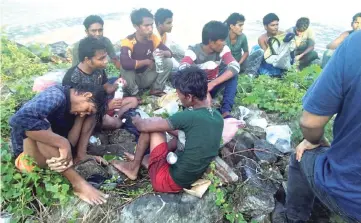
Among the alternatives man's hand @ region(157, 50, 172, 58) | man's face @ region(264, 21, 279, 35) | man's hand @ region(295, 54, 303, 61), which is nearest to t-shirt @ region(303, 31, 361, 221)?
man's hand @ region(157, 50, 172, 58)

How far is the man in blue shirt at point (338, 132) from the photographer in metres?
1.82

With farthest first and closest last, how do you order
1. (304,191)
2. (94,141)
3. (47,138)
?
(94,141), (47,138), (304,191)

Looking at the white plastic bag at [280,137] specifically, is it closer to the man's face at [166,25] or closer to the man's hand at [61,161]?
the man's hand at [61,161]

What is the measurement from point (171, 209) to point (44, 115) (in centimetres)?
131

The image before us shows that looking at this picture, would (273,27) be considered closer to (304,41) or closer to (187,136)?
(304,41)

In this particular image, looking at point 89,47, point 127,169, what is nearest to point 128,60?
point 89,47

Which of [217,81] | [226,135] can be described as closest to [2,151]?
[226,135]

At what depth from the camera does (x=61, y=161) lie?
2.84 metres

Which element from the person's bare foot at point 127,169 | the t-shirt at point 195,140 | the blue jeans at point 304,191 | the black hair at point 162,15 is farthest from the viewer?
the black hair at point 162,15

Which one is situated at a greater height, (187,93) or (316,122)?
(316,122)

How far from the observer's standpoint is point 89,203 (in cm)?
293

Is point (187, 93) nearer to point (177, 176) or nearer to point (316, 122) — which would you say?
point (177, 176)

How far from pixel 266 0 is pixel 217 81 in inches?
526

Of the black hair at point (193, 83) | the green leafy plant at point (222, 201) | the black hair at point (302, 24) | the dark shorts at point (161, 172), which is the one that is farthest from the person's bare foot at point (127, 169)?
the black hair at point (302, 24)
